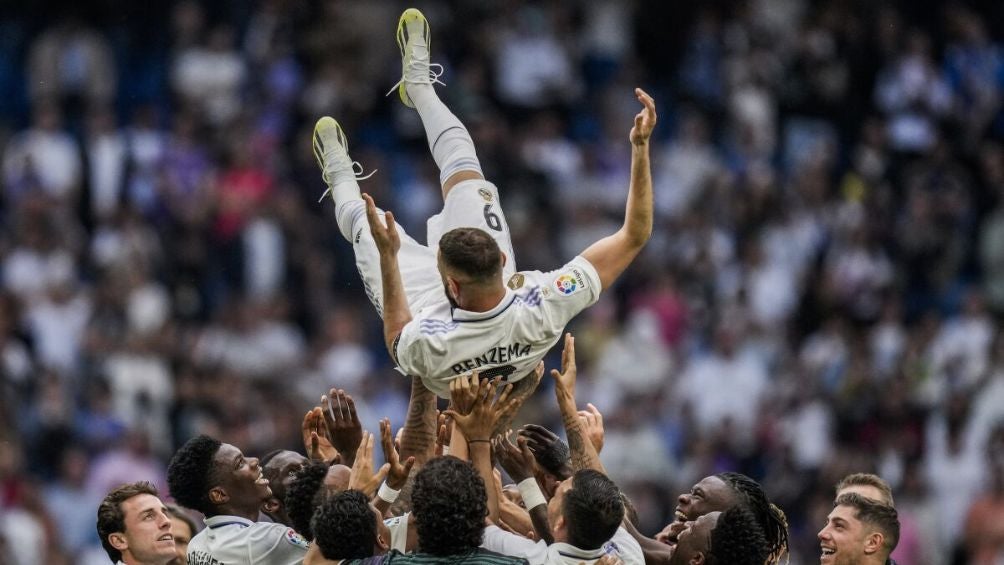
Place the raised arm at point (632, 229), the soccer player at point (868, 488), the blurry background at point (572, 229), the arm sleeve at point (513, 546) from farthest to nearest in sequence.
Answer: the blurry background at point (572, 229) < the soccer player at point (868, 488) < the raised arm at point (632, 229) < the arm sleeve at point (513, 546)

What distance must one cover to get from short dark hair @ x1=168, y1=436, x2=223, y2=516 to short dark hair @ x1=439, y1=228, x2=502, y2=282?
148 centimetres

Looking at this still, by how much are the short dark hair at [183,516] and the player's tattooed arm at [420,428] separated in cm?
178

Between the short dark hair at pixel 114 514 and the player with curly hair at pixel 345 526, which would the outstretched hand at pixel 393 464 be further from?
the short dark hair at pixel 114 514

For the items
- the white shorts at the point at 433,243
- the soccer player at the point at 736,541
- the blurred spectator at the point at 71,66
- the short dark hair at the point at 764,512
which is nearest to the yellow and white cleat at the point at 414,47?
the white shorts at the point at 433,243

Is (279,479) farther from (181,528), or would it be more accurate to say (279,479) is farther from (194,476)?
(181,528)

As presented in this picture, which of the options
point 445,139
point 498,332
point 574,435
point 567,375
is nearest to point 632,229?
point 567,375

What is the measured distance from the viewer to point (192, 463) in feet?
25.9

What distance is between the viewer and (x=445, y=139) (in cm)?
865

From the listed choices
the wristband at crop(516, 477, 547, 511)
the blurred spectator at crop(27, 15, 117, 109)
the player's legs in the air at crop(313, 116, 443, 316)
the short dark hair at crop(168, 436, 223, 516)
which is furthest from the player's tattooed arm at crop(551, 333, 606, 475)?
the blurred spectator at crop(27, 15, 117, 109)

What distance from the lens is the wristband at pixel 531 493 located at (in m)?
7.69

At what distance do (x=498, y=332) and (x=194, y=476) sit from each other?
5.11ft

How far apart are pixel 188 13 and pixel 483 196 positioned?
438 inches

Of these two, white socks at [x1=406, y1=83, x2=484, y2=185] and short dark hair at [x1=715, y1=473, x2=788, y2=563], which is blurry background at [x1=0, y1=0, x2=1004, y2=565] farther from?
short dark hair at [x1=715, y1=473, x2=788, y2=563]

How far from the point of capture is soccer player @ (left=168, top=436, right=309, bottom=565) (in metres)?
7.70
